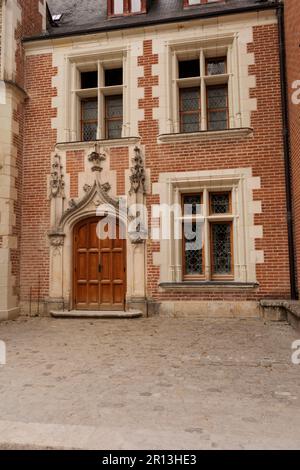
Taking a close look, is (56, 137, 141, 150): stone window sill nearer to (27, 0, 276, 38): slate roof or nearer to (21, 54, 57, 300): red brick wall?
(21, 54, 57, 300): red brick wall

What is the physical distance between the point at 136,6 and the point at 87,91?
2755 mm

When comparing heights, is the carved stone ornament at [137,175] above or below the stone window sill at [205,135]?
below

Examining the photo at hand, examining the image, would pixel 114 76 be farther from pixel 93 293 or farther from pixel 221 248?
pixel 93 293

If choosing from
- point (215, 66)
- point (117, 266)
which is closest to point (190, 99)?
point (215, 66)

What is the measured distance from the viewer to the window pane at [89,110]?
850 centimetres

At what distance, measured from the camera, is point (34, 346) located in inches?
199

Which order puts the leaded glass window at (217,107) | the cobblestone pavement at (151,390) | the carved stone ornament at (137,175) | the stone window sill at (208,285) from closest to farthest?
the cobblestone pavement at (151,390)
the stone window sill at (208,285)
the carved stone ornament at (137,175)
the leaded glass window at (217,107)

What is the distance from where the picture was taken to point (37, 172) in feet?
26.6

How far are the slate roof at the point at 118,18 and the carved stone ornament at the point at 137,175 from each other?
307 cm

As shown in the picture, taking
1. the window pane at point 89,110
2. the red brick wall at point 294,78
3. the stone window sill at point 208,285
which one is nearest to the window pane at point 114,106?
the window pane at point 89,110

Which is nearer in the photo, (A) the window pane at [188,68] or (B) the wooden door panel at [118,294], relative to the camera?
(B) the wooden door panel at [118,294]

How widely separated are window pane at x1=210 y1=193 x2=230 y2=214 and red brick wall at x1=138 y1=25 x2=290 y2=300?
64 cm

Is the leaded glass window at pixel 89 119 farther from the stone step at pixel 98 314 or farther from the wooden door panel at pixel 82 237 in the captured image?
the stone step at pixel 98 314
